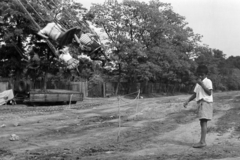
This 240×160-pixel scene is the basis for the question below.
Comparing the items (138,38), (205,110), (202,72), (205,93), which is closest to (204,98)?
(205,93)

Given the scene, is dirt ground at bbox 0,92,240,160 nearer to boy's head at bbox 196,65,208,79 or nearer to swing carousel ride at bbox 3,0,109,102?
boy's head at bbox 196,65,208,79

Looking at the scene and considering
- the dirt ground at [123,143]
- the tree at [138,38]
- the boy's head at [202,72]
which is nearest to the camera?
the dirt ground at [123,143]

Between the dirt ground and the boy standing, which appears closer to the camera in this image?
the dirt ground

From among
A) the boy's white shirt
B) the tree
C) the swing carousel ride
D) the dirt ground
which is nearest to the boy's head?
the boy's white shirt

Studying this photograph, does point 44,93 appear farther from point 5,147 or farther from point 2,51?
point 5,147

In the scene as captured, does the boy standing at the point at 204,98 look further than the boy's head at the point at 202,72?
No

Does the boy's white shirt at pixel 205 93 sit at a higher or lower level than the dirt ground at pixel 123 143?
higher

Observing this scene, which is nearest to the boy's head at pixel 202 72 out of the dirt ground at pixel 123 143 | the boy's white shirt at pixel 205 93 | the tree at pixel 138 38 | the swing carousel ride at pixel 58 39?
the boy's white shirt at pixel 205 93

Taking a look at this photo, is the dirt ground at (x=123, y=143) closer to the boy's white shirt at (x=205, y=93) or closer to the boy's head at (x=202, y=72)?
the boy's white shirt at (x=205, y=93)

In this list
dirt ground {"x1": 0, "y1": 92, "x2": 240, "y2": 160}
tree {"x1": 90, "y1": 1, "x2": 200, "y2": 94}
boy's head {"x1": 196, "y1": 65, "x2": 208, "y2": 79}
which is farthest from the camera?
tree {"x1": 90, "y1": 1, "x2": 200, "y2": 94}

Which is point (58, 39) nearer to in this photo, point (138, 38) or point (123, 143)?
point (123, 143)

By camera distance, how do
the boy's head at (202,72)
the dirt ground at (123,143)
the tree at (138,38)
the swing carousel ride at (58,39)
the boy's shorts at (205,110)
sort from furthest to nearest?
the tree at (138,38) < the swing carousel ride at (58,39) < the boy's head at (202,72) < the boy's shorts at (205,110) < the dirt ground at (123,143)

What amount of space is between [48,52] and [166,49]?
19.6 metres

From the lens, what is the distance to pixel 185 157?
6793mm
